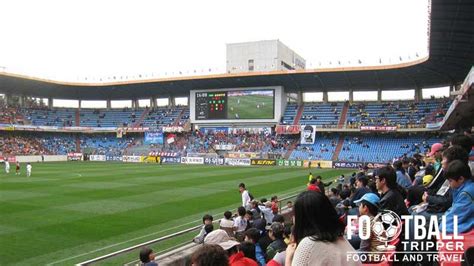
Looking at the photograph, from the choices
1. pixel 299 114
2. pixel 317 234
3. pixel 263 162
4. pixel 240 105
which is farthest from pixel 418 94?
pixel 317 234

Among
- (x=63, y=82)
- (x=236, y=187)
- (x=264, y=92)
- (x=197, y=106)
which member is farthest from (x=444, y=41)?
(x=63, y=82)

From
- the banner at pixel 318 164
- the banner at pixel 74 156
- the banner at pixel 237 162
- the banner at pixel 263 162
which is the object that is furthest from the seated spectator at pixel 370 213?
the banner at pixel 74 156

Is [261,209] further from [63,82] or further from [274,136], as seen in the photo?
[63,82]

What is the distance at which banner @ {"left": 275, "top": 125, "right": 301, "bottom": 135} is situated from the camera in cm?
5603

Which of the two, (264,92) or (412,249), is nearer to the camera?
(412,249)

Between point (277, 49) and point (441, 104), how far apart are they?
2840cm

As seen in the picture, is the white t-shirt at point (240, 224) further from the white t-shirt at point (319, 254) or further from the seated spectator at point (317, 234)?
the white t-shirt at point (319, 254)

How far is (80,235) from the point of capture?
13023mm

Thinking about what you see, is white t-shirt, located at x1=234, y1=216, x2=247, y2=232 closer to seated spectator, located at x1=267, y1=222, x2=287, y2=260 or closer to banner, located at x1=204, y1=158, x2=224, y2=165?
seated spectator, located at x1=267, y1=222, x2=287, y2=260

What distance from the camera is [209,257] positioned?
2.87 metres

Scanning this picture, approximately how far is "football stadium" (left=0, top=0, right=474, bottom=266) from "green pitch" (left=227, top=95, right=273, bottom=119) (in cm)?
16

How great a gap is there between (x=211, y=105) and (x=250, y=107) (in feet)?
21.1

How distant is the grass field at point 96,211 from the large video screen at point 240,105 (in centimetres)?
3079

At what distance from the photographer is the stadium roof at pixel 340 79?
28977 mm
